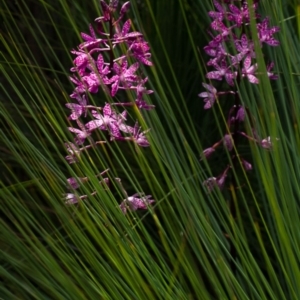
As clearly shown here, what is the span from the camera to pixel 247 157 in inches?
71.8

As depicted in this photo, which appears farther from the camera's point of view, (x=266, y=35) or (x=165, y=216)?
(x=266, y=35)

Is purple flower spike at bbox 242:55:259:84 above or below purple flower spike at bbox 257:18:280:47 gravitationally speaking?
below

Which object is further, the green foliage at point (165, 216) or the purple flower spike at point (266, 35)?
the purple flower spike at point (266, 35)

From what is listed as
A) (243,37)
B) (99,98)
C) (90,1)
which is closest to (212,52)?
(243,37)

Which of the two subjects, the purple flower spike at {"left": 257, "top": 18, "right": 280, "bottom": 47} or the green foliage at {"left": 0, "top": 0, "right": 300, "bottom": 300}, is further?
the purple flower spike at {"left": 257, "top": 18, "right": 280, "bottom": 47}

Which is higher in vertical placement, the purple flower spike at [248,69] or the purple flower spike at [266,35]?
the purple flower spike at [266,35]

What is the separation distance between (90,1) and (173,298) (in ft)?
4.12

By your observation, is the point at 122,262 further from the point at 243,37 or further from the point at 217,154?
the point at 217,154

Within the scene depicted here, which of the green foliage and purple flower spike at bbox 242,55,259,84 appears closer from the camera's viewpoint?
the green foliage

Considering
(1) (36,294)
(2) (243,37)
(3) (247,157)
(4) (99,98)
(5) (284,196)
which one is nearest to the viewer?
(5) (284,196)

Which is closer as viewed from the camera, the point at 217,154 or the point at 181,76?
the point at 217,154

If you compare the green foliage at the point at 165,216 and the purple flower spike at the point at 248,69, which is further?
the purple flower spike at the point at 248,69

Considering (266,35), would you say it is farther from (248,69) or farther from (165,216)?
(165,216)

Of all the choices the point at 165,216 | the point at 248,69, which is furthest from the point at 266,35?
the point at 165,216
